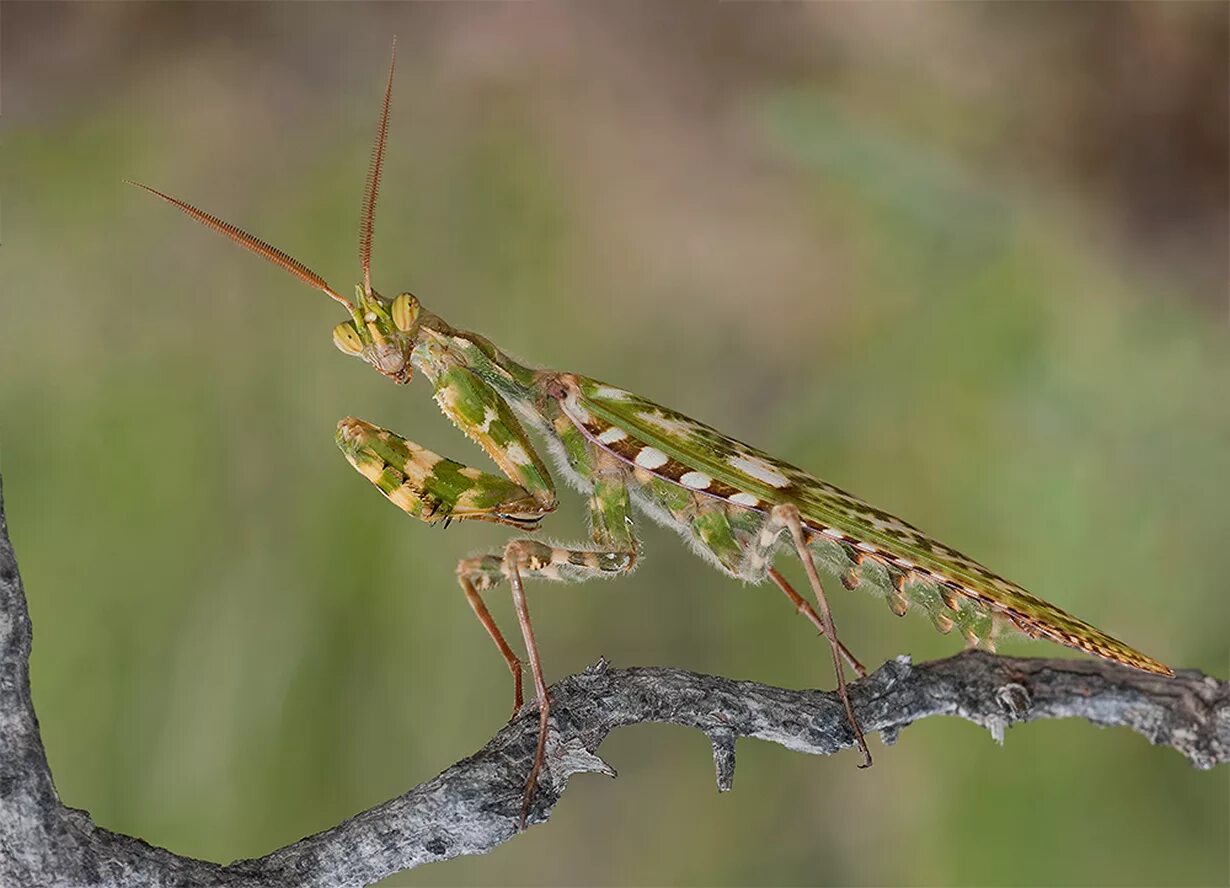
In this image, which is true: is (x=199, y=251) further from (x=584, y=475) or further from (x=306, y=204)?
(x=584, y=475)

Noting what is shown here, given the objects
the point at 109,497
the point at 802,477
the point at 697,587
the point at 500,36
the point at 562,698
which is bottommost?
the point at 562,698

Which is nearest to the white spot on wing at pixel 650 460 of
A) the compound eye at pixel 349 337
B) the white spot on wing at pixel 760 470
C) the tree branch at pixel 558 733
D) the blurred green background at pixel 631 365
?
the white spot on wing at pixel 760 470

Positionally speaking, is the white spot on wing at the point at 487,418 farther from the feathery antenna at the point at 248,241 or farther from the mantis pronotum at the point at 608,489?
the feathery antenna at the point at 248,241

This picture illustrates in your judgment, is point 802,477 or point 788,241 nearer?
point 802,477

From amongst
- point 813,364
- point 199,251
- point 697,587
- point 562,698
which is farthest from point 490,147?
point 562,698

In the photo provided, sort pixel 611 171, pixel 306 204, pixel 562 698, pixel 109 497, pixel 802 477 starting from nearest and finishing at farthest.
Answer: pixel 562 698 → pixel 802 477 → pixel 109 497 → pixel 306 204 → pixel 611 171

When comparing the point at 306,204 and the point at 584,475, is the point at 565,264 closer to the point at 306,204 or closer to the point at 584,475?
the point at 306,204

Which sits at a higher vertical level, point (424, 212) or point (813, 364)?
point (424, 212)

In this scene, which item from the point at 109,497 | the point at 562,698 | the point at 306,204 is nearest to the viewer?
the point at 562,698
